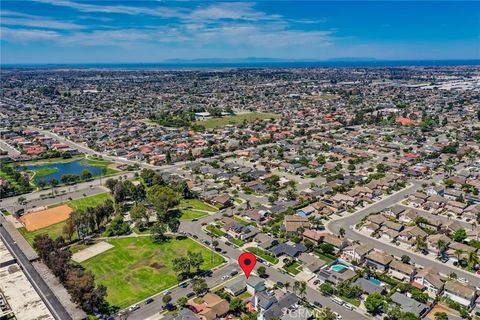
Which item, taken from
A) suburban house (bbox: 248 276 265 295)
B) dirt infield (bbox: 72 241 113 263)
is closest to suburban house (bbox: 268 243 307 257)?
suburban house (bbox: 248 276 265 295)

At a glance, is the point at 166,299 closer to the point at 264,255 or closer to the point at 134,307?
the point at 134,307

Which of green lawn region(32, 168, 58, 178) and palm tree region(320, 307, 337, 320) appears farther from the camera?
green lawn region(32, 168, 58, 178)

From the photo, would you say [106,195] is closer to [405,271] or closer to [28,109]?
[405,271]

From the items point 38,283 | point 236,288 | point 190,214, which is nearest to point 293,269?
point 236,288

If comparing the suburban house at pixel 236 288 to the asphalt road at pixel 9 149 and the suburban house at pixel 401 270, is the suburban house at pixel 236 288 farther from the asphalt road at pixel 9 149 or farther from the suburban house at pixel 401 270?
the asphalt road at pixel 9 149

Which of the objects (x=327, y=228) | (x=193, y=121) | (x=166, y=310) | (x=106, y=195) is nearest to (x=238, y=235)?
(x=327, y=228)

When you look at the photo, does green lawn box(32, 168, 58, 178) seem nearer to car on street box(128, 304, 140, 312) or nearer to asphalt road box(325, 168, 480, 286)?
car on street box(128, 304, 140, 312)
